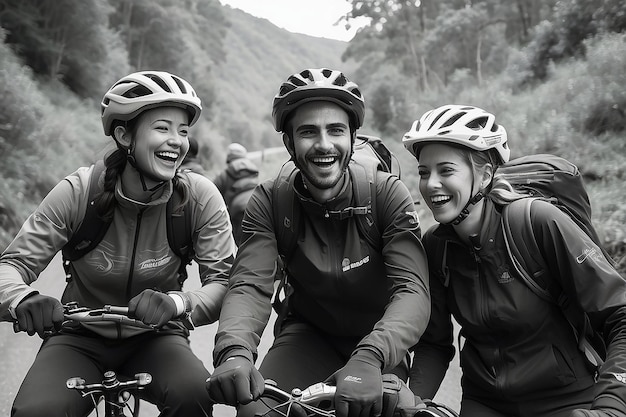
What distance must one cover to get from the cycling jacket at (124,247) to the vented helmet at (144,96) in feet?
1.33

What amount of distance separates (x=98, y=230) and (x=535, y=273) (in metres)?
2.37

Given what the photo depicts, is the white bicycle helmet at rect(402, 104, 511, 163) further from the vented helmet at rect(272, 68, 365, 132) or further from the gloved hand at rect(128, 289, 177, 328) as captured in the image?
the gloved hand at rect(128, 289, 177, 328)

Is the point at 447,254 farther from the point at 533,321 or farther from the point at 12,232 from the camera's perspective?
the point at 12,232

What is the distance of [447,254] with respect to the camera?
11.4 feet

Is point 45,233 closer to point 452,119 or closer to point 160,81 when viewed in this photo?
point 160,81

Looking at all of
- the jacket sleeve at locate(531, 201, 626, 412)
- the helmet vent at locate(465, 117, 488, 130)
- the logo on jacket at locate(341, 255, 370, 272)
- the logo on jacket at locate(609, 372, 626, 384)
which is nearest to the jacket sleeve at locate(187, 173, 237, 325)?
the logo on jacket at locate(341, 255, 370, 272)

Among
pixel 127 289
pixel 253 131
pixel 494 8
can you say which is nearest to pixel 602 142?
pixel 127 289

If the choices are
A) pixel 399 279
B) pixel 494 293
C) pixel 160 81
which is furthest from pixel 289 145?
pixel 494 293

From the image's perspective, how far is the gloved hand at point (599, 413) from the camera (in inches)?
101

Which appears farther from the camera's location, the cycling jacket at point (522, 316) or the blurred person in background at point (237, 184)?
the blurred person in background at point (237, 184)

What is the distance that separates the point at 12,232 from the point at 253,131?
61.7 m

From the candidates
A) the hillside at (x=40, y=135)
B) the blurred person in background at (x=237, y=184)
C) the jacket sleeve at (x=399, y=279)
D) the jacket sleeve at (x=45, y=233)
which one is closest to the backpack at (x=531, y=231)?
the jacket sleeve at (x=399, y=279)

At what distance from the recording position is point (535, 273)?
3148 millimetres

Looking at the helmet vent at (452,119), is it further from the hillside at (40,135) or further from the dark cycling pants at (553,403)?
the hillside at (40,135)
